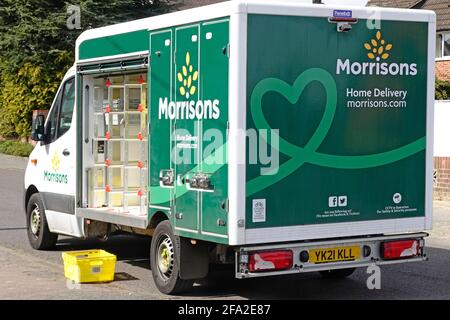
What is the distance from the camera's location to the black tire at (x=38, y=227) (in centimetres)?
1169

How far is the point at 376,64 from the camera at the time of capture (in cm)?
848

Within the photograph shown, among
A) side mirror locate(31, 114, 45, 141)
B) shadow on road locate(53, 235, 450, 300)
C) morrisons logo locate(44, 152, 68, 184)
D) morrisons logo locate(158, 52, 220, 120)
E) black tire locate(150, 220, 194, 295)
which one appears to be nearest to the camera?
morrisons logo locate(158, 52, 220, 120)

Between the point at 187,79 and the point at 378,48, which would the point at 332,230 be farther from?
the point at 187,79

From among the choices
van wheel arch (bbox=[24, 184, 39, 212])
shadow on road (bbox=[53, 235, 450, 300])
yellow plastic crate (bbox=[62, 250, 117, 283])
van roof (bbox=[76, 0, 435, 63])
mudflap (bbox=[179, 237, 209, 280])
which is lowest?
shadow on road (bbox=[53, 235, 450, 300])

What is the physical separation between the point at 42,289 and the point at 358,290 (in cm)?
333

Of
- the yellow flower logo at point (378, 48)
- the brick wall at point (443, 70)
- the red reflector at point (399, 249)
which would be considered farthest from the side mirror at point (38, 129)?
the brick wall at point (443, 70)

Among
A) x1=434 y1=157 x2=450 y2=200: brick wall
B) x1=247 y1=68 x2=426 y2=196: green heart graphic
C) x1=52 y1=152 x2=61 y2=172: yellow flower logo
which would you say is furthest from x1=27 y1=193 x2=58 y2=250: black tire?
x1=434 y1=157 x2=450 y2=200: brick wall

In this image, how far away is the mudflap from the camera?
847cm

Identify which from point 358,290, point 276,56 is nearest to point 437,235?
point 358,290

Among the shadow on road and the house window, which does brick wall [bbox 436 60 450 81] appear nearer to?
the house window

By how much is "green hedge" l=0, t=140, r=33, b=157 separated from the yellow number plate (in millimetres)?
22212

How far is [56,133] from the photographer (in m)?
11.4

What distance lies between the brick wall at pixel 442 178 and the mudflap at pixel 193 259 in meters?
10.3

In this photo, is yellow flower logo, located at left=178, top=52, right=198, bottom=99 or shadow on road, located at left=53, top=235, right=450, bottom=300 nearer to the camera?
yellow flower logo, located at left=178, top=52, right=198, bottom=99
